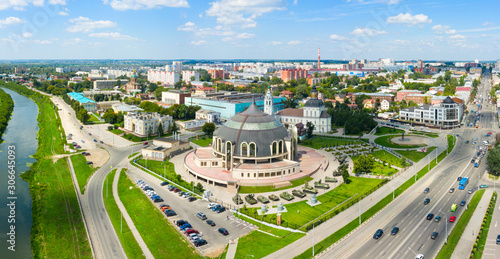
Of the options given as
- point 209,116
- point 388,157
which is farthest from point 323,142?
point 209,116

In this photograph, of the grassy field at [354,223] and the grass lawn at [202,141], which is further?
the grass lawn at [202,141]

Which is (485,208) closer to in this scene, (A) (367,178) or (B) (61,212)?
(A) (367,178)

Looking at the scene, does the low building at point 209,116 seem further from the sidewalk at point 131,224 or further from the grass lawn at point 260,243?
the grass lawn at point 260,243

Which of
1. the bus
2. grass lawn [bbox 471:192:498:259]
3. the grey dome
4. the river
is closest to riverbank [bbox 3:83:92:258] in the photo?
the river

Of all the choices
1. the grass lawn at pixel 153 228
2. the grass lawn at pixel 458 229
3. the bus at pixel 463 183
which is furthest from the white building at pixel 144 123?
the grass lawn at pixel 458 229

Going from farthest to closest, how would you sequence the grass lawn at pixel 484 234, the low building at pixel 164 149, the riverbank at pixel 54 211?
the low building at pixel 164 149 < the riverbank at pixel 54 211 < the grass lawn at pixel 484 234

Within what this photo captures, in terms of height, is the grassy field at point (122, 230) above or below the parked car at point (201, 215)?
below
